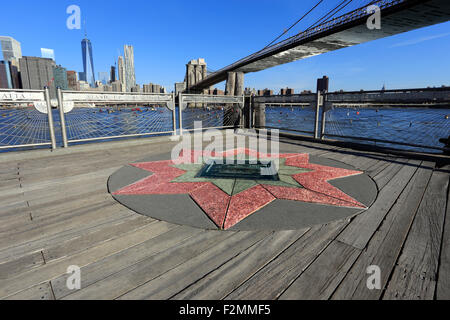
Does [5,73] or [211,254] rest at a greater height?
[5,73]

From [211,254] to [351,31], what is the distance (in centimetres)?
3701

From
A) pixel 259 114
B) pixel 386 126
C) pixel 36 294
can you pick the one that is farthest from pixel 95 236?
pixel 386 126

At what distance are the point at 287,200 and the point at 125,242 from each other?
168 cm

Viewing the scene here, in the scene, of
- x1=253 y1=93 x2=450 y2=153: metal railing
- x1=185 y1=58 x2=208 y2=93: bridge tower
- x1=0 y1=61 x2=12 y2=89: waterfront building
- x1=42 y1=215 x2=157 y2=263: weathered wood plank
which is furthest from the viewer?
x1=0 y1=61 x2=12 y2=89: waterfront building

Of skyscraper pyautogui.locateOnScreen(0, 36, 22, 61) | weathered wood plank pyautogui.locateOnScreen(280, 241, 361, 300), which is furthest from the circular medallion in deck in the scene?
skyscraper pyautogui.locateOnScreen(0, 36, 22, 61)

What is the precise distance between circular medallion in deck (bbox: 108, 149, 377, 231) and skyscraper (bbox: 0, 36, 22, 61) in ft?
787

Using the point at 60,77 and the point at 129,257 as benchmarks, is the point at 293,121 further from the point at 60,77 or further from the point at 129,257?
the point at 60,77

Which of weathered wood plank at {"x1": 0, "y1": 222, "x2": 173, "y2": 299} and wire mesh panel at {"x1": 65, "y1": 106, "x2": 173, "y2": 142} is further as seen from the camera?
wire mesh panel at {"x1": 65, "y1": 106, "x2": 173, "y2": 142}

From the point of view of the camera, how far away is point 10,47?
576ft

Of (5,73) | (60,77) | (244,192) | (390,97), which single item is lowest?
(244,192)

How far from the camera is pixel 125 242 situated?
1743 mm

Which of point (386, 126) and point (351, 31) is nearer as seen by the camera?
point (386, 126)

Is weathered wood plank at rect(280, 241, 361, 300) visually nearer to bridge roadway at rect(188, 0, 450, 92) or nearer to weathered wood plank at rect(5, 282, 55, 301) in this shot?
weathered wood plank at rect(5, 282, 55, 301)

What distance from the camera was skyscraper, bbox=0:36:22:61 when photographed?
167375 millimetres
